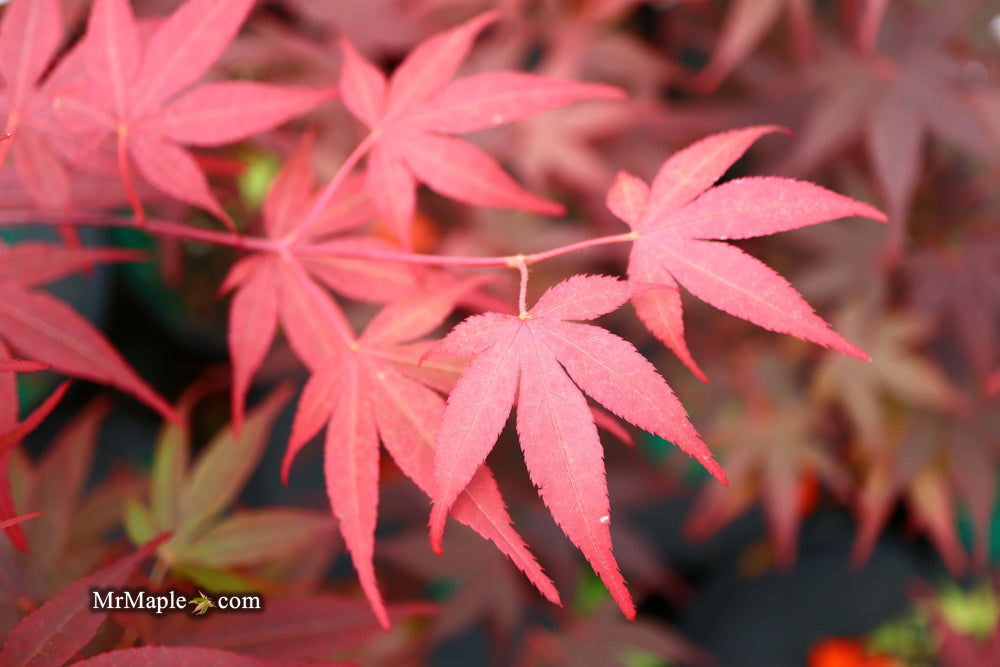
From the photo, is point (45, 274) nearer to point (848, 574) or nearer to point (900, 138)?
point (900, 138)

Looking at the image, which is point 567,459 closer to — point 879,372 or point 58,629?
point 58,629

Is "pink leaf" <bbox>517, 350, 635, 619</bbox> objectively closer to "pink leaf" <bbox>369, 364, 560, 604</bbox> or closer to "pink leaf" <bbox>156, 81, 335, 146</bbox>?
"pink leaf" <bbox>369, 364, 560, 604</bbox>

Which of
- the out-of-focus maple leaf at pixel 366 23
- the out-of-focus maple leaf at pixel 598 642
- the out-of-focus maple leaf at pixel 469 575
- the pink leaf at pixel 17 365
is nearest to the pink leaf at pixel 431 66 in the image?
the pink leaf at pixel 17 365

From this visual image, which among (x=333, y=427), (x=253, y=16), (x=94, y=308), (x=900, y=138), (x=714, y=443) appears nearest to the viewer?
(x=333, y=427)

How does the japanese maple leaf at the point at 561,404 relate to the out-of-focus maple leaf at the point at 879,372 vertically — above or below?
above

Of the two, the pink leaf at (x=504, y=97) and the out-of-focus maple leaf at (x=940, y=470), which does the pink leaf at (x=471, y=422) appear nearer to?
the pink leaf at (x=504, y=97)

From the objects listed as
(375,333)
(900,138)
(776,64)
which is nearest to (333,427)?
(375,333)

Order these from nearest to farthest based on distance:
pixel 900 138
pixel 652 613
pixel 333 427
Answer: pixel 333 427
pixel 900 138
pixel 652 613

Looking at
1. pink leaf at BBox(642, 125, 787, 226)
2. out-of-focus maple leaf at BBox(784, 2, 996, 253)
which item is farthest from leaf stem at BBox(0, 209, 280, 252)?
out-of-focus maple leaf at BBox(784, 2, 996, 253)
